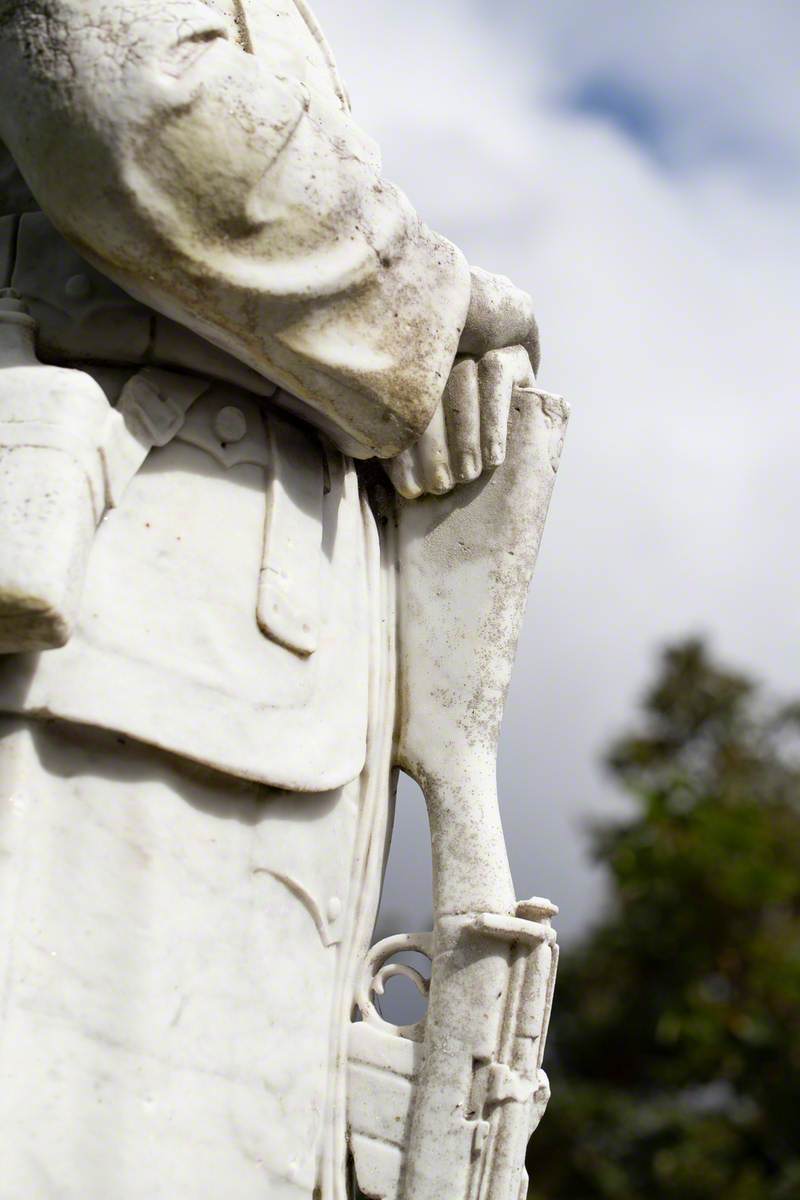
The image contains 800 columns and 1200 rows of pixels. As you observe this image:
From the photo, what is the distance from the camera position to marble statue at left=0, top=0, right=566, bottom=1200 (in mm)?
2205

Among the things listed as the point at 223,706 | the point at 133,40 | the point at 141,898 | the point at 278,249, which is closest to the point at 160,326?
the point at 278,249

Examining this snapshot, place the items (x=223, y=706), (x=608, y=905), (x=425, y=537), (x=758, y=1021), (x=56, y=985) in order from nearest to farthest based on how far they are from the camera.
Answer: (x=56, y=985) < (x=223, y=706) < (x=425, y=537) < (x=758, y=1021) < (x=608, y=905)

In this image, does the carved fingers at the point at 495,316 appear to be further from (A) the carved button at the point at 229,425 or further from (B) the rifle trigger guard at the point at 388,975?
(B) the rifle trigger guard at the point at 388,975

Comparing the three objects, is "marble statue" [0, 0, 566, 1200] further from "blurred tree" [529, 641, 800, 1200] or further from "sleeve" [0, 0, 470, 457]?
"blurred tree" [529, 641, 800, 1200]

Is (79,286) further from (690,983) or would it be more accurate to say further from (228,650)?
(690,983)

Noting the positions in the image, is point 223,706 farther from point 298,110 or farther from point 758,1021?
point 758,1021

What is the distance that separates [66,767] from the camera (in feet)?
7.41

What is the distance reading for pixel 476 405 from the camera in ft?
9.42

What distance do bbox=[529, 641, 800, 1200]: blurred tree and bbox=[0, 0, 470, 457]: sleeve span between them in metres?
13.7

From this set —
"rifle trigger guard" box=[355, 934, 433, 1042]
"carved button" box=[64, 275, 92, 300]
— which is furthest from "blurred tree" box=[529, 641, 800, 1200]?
"carved button" box=[64, 275, 92, 300]

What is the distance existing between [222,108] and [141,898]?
1061mm

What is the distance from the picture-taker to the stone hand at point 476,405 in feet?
9.34

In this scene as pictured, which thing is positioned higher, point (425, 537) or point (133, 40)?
point (133, 40)

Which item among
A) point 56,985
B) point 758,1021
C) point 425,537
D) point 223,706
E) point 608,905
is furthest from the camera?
point 608,905
